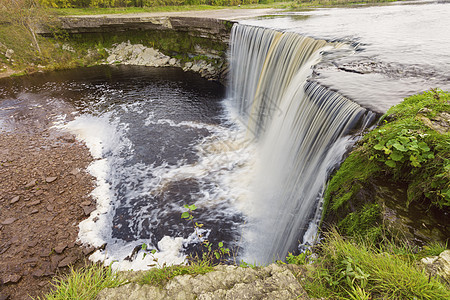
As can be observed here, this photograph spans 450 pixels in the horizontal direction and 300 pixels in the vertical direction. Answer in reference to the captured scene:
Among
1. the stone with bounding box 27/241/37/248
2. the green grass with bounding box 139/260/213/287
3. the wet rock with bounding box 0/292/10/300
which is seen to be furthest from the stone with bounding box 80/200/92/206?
the green grass with bounding box 139/260/213/287

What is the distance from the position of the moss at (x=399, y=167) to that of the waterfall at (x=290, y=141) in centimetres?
73

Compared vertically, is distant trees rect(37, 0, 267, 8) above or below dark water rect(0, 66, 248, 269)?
above

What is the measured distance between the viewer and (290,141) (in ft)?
22.9

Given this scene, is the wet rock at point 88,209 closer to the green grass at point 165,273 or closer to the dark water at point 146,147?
the dark water at point 146,147

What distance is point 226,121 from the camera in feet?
40.2

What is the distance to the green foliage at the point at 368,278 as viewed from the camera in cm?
175

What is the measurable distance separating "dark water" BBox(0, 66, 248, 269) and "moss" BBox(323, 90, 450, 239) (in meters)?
3.38

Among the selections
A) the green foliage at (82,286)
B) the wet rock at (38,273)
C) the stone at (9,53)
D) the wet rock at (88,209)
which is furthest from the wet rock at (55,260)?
the stone at (9,53)

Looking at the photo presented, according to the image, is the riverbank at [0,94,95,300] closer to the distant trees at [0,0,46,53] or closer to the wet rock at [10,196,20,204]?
the wet rock at [10,196,20,204]

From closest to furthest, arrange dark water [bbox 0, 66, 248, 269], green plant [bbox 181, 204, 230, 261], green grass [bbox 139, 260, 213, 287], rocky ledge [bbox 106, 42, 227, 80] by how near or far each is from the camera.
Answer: green grass [bbox 139, 260, 213, 287] → green plant [bbox 181, 204, 230, 261] → dark water [bbox 0, 66, 248, 269] → rocky ledge [bbox 106, 42, 227, 80]

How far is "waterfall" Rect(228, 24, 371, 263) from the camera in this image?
4.71 meters

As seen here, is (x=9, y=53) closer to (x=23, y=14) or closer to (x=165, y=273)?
(x=23, y=14)

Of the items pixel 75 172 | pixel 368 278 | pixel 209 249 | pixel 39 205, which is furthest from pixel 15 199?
pixel 368 278

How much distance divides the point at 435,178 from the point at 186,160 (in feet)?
24.8
